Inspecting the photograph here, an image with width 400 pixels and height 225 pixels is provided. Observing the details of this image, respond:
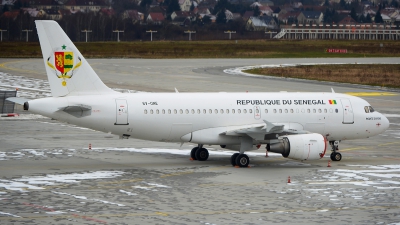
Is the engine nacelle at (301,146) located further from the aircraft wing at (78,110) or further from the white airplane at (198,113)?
the aircraft wing at (78,110)

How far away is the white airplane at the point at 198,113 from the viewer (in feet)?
110

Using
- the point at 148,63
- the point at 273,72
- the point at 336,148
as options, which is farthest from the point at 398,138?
the point at 148,63

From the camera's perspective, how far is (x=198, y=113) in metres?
35.2

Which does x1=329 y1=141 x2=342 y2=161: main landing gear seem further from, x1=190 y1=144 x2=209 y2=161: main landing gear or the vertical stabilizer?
the vertical stabilizer

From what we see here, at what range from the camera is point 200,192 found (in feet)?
95.7

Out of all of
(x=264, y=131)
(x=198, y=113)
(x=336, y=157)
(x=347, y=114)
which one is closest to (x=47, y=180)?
(x=198, y=113)

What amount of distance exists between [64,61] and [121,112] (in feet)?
11.1

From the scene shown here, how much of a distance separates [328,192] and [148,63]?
82268mm

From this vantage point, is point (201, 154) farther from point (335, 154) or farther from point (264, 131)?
point (335, 154)

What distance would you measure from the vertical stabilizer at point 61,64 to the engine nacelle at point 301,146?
28.8 feet

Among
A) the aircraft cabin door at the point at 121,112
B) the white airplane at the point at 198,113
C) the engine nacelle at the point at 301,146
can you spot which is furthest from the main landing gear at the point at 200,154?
the aircraft cabin door at the point at 121,112

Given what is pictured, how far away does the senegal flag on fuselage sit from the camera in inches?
1327

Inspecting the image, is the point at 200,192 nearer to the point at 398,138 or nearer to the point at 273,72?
the point at 398,138

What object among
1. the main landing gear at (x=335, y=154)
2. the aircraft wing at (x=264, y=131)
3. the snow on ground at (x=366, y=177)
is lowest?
the snow on ground at (x=366, y=177)
